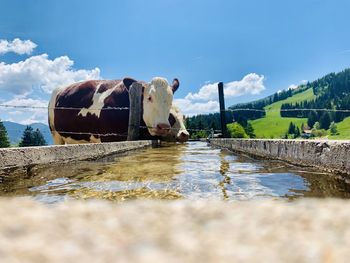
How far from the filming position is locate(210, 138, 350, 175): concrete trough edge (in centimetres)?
346

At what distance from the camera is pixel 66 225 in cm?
75

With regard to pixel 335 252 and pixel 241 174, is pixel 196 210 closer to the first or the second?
pixel 335 252

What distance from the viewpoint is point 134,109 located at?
13578 millimetres

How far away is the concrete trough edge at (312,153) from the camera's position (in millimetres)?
3459

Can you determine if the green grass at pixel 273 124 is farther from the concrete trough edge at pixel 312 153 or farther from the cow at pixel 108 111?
the concrete trough edge at pixel 312 153

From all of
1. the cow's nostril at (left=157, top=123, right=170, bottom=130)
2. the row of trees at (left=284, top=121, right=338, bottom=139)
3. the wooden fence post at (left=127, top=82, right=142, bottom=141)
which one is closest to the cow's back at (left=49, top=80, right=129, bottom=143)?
the wooden fence post at (left=127, top=82, right=142, bottom=141)

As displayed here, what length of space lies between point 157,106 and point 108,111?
6.97 feet

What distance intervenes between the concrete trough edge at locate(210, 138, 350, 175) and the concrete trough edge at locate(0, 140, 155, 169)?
11.0 feet

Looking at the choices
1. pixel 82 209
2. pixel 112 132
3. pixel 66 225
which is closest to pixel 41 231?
pixel 66 225

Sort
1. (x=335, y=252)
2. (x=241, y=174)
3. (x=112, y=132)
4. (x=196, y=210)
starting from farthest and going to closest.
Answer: (x=112, y=132)
(x=241, y=174)
(x=196, y=210)
(x=335, y=252)

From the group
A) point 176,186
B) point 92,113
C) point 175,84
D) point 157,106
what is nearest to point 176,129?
point 157,106

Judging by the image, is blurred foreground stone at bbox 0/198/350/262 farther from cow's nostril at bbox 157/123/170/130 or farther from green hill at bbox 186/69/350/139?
green hill at bbox 186/69/350/139

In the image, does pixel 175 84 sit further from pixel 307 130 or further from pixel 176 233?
pixel 307 130

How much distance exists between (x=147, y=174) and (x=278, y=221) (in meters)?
3.19
